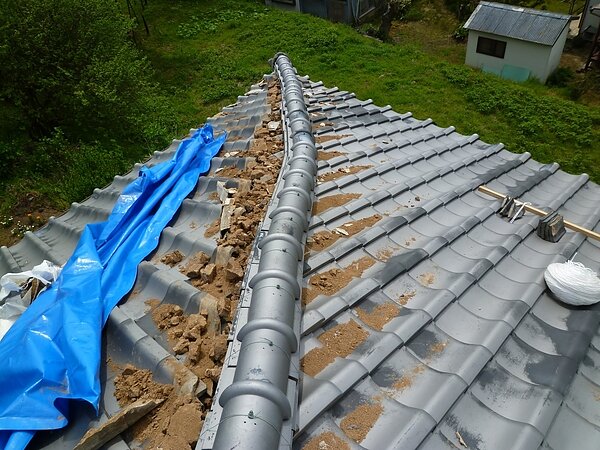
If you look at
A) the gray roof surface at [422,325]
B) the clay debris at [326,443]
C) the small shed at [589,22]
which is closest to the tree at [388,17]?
the small shed at [589,22]

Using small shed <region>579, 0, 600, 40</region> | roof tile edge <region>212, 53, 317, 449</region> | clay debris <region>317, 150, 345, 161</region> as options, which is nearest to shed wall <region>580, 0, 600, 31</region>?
small shed <region>579, 0, 600, 40</region>

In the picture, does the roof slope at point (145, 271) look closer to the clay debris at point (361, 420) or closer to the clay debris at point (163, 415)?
the clay debris at point (163, 415)

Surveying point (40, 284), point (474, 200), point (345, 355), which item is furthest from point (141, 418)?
point (474, 200)

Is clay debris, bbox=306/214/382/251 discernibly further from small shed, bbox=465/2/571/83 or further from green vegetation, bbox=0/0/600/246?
small shed, bbox=465/2/571/83

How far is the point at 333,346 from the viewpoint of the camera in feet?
10.0

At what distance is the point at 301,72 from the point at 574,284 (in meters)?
21.2

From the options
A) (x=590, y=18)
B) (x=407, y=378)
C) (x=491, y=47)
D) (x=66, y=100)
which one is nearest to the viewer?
(x=407, y=378)

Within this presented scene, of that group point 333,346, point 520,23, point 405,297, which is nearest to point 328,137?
point 405,297

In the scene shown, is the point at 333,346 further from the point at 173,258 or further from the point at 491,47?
the point at 491,47

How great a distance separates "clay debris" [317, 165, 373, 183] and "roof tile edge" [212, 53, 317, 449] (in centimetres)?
101

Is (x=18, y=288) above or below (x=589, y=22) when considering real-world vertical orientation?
above

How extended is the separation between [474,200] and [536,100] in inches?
703

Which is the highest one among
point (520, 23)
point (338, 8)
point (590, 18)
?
point (338, 8)

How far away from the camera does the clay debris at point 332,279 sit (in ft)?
11.7
